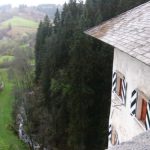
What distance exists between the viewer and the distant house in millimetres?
11258

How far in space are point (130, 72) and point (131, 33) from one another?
134 centimetres

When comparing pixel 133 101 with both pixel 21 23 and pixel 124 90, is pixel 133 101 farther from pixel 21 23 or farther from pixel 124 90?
pixel 21 23

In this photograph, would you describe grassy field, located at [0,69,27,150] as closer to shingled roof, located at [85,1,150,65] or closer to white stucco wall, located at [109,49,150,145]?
white stucco wall, located at [109,49,150,145]

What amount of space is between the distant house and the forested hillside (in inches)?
409

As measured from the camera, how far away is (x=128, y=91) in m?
13.0

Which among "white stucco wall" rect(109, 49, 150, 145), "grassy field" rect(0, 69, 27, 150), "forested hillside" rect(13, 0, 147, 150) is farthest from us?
"grassy field" rect(0, 69, 27, 150)

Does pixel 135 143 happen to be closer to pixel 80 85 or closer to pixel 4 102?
pixel 80 85

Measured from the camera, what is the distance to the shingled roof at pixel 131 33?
10895 mm

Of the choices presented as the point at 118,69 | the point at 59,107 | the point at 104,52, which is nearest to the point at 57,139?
the point at 59,107

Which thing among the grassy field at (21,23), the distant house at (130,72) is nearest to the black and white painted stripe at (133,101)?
the distant house at (130,72)

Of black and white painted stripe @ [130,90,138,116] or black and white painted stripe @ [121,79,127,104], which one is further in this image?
black and white painted stripe @ [121,79,127,104]

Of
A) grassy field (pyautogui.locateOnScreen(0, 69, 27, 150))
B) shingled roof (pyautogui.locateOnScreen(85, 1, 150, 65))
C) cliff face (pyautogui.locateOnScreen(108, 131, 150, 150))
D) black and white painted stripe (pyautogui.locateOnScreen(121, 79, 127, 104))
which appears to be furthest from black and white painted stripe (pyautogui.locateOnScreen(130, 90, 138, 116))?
grassy field (pyautogui.locateOnScreen(0, 69, 27, 150))

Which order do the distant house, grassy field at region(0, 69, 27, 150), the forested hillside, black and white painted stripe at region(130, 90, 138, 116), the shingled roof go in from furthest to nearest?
grassy field at region(0, 69, 27, 150) → the forested hillside → black and white painted stripe at region(130, 90, 138, 116) → the distant house → the shingled roof

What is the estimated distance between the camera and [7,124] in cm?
4353
